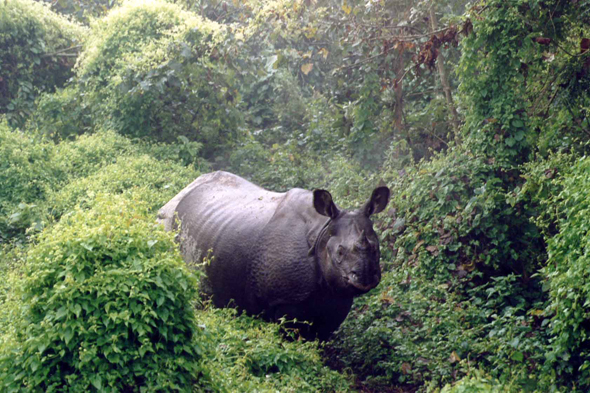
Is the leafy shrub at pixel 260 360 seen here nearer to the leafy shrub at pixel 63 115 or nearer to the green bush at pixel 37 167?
the green bush at pixel 37 167

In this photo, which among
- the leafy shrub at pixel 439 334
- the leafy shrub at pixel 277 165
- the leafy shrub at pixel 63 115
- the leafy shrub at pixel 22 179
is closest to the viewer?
the leafy shrub at pixel 439 334

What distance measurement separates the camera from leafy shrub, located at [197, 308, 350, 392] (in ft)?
15.8

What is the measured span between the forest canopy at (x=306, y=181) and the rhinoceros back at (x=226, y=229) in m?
0.33

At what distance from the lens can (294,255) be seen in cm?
603

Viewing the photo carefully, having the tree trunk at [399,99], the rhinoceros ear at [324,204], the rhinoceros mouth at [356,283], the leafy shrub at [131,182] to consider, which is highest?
the tree trunk at [399,99]

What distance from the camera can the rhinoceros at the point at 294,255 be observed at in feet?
18.7

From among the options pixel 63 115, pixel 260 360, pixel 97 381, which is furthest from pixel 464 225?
pixel 63 115

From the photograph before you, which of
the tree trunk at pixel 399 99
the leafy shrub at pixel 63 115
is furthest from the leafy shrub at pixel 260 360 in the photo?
the leafy shrub at pixel 63 115

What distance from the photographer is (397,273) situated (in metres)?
7.32

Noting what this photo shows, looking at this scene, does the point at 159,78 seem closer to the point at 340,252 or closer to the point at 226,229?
the point at 226,229

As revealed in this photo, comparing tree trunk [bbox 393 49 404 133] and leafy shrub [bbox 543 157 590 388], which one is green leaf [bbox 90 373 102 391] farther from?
tree trunk [bbox 393 49 404 133]

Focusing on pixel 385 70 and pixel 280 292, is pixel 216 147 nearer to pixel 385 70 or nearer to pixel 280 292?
pixel 385 70

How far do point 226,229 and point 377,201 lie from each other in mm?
1443

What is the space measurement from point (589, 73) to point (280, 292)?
139 inches
